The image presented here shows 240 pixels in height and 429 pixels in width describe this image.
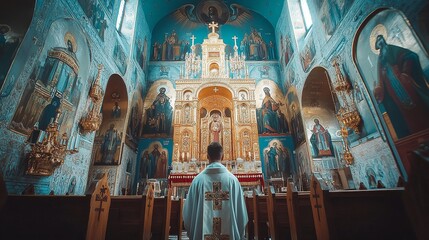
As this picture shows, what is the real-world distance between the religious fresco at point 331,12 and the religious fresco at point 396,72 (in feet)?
4.98

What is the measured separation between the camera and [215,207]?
3113 mm

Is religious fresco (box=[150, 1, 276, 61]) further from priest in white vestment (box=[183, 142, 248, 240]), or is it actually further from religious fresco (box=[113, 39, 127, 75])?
priest in white vestment (box=[183, 142, 248, 240])

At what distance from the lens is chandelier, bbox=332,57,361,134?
6207 mm

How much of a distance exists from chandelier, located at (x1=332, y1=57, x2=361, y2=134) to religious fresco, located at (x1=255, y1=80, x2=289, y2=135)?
5.60 meters

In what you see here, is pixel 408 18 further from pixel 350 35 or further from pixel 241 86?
pixel 241 86

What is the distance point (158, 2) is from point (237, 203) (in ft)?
51.0

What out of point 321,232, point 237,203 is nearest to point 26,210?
point 237,203

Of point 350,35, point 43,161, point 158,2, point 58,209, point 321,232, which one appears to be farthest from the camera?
point 158,2

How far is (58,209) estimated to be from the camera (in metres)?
2.69

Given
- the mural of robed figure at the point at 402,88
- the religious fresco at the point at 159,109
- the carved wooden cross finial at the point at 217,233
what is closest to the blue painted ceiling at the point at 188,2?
the religious fresco at the point at 159,109

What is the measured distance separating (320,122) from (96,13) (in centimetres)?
1044

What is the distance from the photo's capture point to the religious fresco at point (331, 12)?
22.4ft

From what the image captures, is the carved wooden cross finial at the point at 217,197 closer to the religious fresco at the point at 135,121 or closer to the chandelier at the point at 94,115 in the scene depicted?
the chandelier at the point at 94,115

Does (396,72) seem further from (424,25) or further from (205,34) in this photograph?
(205,34)
